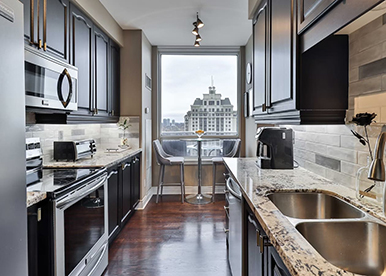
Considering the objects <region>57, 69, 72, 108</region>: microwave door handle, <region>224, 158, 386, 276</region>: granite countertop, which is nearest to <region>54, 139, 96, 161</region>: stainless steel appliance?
<region>57, 69, 72, 108</region>: microwave door handle

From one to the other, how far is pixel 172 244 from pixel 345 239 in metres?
2.07

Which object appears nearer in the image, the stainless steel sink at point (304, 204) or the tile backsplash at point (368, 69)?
the tile backsplash at point (368, 69)

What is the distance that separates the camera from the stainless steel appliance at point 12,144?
3.05 ft

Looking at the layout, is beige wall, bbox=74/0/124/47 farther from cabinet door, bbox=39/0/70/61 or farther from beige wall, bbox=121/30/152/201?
cabinet door, bbox=39/0/70/61

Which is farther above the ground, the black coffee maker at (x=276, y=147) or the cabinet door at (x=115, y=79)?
the cabinet door at (x=115, y=79)

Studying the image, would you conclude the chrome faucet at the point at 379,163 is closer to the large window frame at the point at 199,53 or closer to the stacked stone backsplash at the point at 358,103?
the stacked stone backsplash at the point at 358,103

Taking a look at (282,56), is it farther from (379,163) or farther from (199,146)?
(199,146)

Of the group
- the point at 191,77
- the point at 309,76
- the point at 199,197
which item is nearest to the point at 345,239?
the point at 309,76

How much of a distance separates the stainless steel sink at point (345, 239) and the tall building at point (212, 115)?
3.90 meters

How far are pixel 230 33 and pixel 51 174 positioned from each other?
10.8 feet

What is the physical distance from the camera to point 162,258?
2477 millimetres

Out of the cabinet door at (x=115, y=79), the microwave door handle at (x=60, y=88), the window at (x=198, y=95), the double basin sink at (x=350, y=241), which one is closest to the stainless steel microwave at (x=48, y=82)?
the microwave door handle at (x=60, y=88)

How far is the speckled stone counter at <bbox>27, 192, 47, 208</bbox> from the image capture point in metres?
1.34

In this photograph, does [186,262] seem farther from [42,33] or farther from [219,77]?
[219,77]
